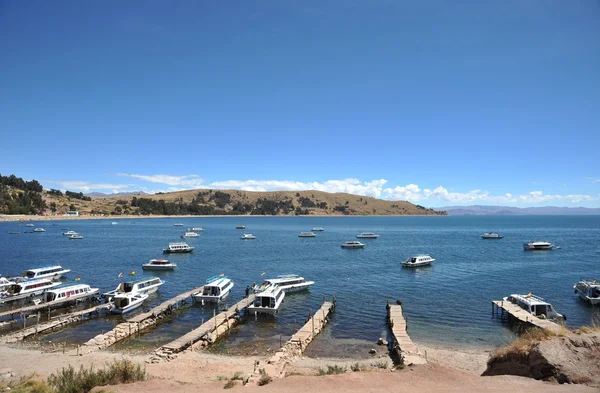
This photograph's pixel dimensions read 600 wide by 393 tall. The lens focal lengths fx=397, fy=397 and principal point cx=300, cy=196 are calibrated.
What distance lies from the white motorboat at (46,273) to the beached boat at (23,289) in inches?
291

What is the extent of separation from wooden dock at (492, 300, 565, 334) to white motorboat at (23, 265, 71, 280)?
6609 centimetres

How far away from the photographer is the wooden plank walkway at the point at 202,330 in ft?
103

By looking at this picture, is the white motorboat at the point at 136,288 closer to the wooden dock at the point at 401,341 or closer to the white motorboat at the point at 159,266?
the white motorboat at the point at 159,266

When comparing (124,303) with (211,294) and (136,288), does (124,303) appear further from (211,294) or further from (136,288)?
(211,294)

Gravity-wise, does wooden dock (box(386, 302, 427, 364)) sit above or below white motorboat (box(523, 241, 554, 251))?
below

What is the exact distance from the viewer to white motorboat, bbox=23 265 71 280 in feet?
207

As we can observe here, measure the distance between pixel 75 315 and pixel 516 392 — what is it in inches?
1632

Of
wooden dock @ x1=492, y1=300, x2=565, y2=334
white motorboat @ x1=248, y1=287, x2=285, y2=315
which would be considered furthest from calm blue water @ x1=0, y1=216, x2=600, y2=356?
A: wooden dock @ x1=492, y1=300, x2=565, y2=334

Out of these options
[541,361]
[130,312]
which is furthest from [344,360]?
A: [130,312]

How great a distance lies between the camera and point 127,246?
111 meters

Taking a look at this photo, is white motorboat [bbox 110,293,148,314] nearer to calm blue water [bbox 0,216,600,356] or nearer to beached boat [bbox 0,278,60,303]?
calm blue water [bbox 0,216,600,356]

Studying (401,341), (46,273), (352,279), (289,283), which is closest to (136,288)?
(289,283)

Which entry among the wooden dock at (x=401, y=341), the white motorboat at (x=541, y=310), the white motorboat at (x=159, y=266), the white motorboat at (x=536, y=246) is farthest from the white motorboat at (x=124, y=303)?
the white motorboat at (x=536, y=246)

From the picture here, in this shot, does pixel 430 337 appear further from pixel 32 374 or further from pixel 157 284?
pixel 157 284
